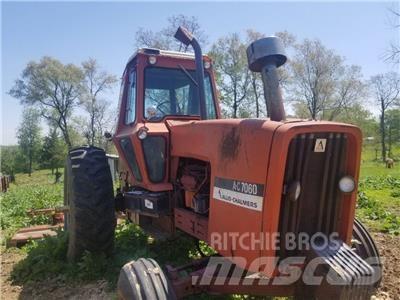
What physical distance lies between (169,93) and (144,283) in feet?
8.45

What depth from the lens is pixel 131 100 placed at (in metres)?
5.00

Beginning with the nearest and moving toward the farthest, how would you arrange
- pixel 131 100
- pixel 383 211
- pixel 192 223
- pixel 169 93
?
pixel 192 223 < pixel 169 93 < pixel 131 100 < pixel 383 211

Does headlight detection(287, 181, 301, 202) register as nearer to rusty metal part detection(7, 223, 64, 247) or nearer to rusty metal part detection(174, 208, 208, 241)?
rusty metal part detection(174, 208, 208, 241)

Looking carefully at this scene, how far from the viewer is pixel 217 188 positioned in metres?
3.24

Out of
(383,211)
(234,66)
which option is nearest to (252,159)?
(383,211)

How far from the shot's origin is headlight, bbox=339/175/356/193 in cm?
290

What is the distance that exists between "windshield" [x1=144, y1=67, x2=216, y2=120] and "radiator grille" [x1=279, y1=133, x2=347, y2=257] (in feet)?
7.48

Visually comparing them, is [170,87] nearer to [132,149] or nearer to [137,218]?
[132,149]

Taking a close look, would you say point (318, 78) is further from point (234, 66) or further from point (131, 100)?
point (131, 100)

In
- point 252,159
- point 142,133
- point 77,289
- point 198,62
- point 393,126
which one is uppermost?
point 393,126

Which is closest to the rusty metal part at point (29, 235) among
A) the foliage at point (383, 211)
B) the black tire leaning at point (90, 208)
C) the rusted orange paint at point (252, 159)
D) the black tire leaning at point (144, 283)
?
the black tire leaning at point (90, 208)

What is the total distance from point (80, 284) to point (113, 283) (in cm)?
42

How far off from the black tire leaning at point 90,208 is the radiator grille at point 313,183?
245 cm

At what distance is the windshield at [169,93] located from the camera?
15.5 ft
